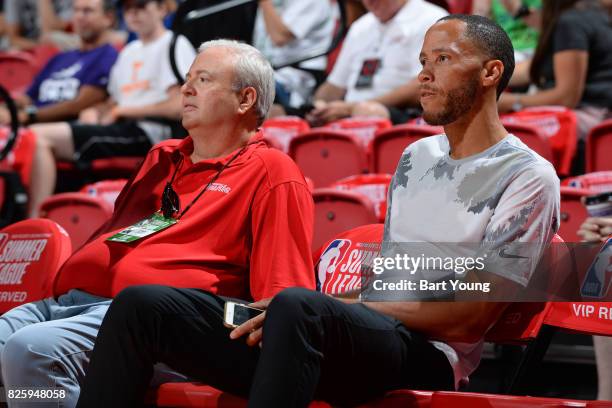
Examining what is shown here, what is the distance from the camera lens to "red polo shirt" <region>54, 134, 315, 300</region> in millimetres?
2154

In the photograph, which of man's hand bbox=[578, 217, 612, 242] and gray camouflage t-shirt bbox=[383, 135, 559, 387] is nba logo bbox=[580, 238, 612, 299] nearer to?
gray camouflage t-shirt bbox=[383, 135, 559, 387]

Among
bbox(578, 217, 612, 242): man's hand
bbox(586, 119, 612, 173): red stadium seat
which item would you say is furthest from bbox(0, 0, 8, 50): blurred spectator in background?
bbox(578, 217, 612, 242): man's hand

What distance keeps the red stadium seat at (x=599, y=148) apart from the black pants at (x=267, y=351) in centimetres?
180

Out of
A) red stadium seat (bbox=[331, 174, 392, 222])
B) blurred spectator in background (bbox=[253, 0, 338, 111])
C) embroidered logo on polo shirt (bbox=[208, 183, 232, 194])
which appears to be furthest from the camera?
blurred spectator in background (bbox=[253, 0, 338, 111])

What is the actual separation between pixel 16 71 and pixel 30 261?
4116mm

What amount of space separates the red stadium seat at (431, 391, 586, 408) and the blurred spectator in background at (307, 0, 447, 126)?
8.15 ft

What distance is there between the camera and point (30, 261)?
99.5 inches

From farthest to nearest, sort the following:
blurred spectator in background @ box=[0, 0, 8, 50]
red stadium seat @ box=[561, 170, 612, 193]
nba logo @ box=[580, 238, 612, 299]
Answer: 1. blurred spectator in background @ box=[0, 0, 8, 50]
2. red stadium seat @ box=[561, 170, 612, 193]
3. nba logo @ box=[580, 238, 612, 299]

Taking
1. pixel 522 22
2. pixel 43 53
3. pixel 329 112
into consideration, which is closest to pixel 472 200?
pixel 329 112

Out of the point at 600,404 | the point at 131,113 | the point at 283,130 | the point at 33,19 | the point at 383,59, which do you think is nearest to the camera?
the point at 600,404

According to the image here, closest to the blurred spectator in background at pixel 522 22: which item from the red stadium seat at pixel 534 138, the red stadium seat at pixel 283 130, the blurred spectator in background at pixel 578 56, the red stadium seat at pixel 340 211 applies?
the blurred spectator in background at pixel 578 56

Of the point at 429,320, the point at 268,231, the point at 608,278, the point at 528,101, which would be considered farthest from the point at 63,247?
the point at 528,101

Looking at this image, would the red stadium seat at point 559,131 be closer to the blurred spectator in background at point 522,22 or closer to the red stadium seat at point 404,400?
the blurred spectator in background at point 522,22

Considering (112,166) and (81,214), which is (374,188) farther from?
(112,166)
